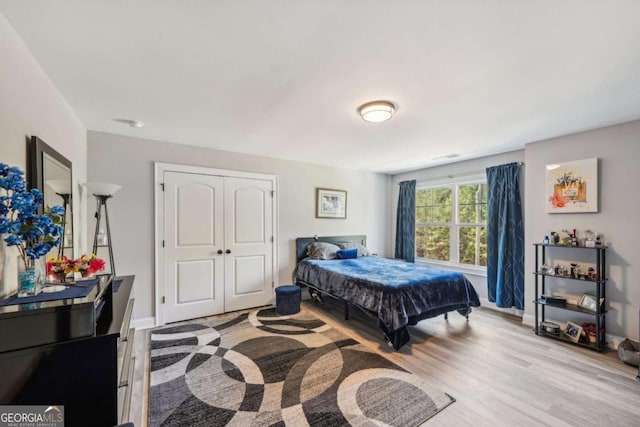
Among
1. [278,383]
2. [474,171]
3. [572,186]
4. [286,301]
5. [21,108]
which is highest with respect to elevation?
[474,171]

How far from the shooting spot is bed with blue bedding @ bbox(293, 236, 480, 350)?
2867 millimetres

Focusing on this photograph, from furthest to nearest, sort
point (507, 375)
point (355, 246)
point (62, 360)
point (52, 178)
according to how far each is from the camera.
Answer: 1. point (355, 246)
2. point (507, 375)
3. point (52, 178)
4. point (62, 360)

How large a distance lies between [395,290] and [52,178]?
3030 mm

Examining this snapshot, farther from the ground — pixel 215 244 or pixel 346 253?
pixel 215 244

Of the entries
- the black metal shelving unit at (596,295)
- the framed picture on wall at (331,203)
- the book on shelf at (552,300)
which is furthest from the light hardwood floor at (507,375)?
the framed picture on wall at (331,203)

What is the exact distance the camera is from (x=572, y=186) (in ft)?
10.6

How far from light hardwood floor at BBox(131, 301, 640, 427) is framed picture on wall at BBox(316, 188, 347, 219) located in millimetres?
2045

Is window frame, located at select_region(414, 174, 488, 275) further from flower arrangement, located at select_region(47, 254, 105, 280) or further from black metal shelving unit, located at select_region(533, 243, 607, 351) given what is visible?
flower arrangement, located at select_region(47, 254, 105, 280)

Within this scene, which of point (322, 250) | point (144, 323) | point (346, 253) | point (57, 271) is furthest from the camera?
point (346, 253)

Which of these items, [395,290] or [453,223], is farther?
[453,223]

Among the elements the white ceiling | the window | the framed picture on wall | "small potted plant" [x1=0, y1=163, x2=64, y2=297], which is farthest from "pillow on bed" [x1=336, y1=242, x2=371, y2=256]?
"small potted plant" [x1=0, y1=163, x2=64, y2=297]

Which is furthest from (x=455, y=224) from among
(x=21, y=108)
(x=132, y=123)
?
(x=21, y=108)

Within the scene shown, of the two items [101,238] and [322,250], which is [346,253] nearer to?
[322,250]

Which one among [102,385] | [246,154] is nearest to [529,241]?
[246,154]
